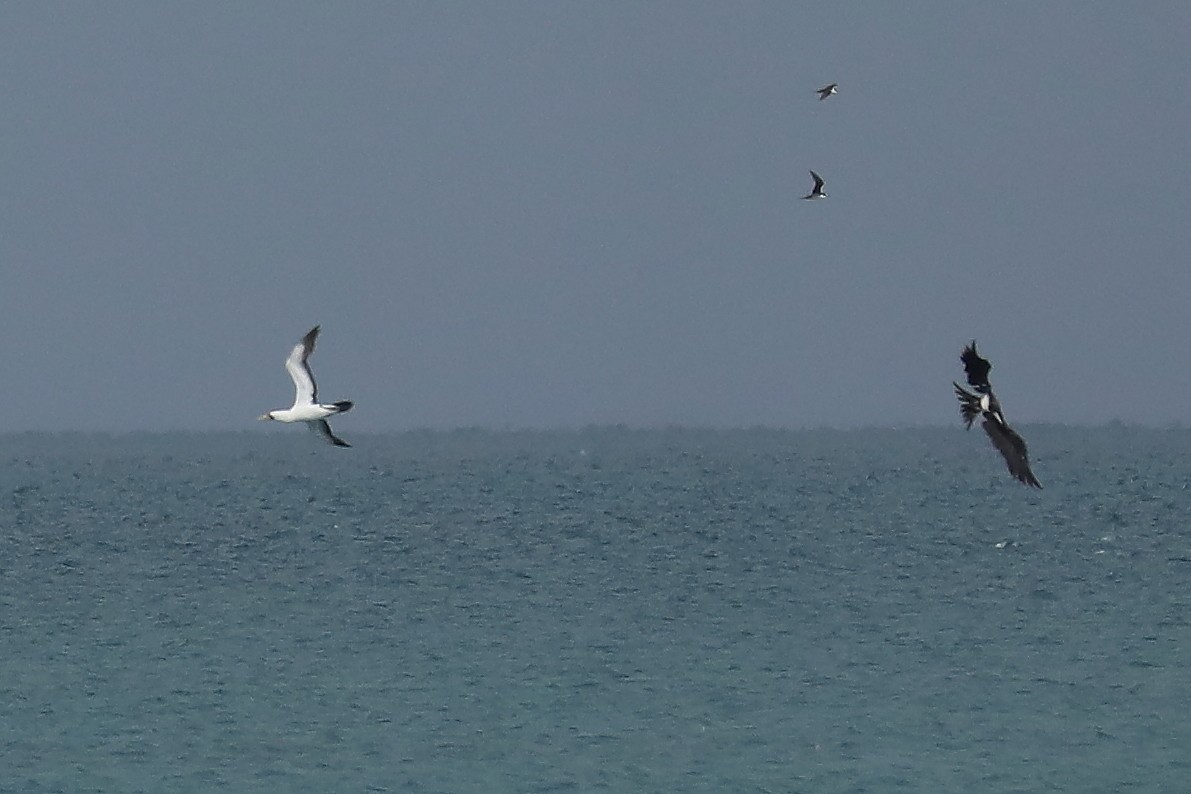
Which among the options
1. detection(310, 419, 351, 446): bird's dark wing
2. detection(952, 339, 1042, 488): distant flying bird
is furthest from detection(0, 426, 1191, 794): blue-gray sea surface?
detection(952, 339, 1042, 488): distant flying bird

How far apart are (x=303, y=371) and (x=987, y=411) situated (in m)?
11.3

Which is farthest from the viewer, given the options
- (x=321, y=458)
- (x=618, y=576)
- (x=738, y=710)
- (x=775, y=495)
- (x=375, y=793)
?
(x=321, y=458)

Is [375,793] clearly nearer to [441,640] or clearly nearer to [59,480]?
[441,640]

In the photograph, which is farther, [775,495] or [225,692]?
[775,495]

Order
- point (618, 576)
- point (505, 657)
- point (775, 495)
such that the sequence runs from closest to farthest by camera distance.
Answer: point (505, 657) → point (618, 576) → point (775, 495)

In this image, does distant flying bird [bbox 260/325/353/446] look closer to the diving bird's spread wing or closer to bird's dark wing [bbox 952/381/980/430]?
the diving bird's spread wing

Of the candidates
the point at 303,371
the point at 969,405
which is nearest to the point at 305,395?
the point at 303,371

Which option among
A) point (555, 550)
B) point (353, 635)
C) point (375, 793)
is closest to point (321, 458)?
point (555, 550)

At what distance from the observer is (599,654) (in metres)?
41.4

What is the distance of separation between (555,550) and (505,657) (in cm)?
2588

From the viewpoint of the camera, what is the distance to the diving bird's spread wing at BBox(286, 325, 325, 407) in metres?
28.3

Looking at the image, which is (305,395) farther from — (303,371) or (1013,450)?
(1013,450)

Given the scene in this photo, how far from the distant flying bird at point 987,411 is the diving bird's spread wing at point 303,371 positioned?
10547 millimetres

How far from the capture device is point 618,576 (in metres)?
57.6
